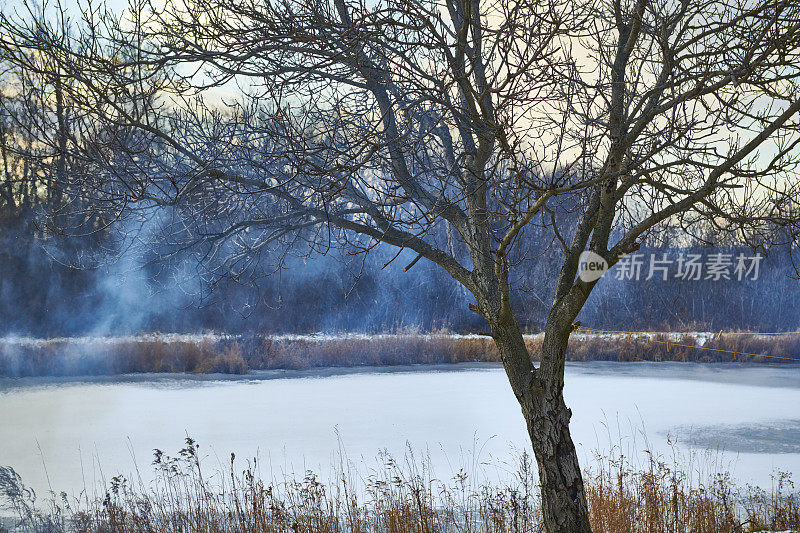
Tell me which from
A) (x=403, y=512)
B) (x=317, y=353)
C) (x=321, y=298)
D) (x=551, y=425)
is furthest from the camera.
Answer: (x=321, y=298)

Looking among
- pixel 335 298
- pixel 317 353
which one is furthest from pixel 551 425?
pixel 335 298

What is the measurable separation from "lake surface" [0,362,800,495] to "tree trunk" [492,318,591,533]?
3599mm

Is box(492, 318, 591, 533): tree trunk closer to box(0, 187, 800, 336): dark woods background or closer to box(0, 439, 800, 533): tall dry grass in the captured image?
box(0, 439, 800, 533): tall dry grass

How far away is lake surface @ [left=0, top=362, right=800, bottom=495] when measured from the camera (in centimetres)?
833

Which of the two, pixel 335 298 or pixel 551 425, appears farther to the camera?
pixel 335 298

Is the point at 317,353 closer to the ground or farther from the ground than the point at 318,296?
closer to the ground

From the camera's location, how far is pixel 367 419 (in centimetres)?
1056

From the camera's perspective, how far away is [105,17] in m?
4.19

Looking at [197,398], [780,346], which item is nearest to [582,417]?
[197,398]

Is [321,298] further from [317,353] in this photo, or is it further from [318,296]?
[317,353]

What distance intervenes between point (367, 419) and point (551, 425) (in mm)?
6791

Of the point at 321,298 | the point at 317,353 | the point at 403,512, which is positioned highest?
the point at 321,298

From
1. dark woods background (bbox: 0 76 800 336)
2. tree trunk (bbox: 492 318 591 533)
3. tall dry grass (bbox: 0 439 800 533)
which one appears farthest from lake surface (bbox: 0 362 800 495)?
dark woods background (bbox: 0 76 800 336)

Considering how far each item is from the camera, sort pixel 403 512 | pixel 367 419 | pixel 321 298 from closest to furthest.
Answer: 1. pixel 403 512
2. pixel 367 419
3. pixel 321 298
